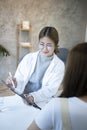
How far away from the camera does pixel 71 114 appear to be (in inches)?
32.0

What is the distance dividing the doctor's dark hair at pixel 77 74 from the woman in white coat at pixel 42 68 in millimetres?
812

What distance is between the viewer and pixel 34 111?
1.38m

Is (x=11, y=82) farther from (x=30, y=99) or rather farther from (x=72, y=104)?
(x=72, y=104)

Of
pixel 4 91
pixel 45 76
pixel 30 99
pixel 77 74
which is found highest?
pixel 77 74

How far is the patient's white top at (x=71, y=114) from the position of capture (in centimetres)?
81

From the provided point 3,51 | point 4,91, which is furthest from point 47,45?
point 3,51

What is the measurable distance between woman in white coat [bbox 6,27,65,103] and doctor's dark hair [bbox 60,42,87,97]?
0.81m

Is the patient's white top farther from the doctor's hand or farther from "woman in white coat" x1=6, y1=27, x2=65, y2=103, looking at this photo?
"woman in white coat" x1=6, y1=27, x2=65, y2=103

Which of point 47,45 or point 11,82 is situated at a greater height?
point 47,45

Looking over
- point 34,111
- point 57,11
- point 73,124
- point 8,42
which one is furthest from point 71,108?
point 57,11

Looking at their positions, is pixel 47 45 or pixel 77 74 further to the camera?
pixel 47 45

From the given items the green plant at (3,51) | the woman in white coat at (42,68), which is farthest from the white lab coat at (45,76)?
the green plant at (3,51)

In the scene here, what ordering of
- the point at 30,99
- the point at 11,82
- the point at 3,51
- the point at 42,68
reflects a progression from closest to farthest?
the point at 30,99 < the point at 11,82 < the point at 42,68 < the point at 3,51

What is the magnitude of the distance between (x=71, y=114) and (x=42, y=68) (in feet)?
3.50
